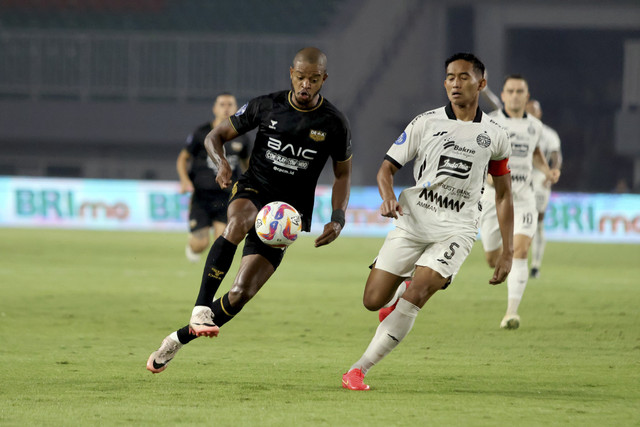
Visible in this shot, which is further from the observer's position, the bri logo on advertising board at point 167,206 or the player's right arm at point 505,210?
the bri logo on advertising board at point 167,206

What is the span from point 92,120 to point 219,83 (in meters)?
3.87

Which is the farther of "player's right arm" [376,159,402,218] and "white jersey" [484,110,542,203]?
"white jersey" [484,110,542,203]

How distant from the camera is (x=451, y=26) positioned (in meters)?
30.6

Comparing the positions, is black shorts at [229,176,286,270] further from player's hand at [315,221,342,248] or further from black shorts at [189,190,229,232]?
black shorts at [189,190,229,232]

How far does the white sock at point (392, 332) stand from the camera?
596cm

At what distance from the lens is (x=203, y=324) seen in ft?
19.1

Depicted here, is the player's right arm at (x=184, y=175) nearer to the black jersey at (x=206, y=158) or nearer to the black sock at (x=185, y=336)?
the black jersey at (x=206, y=158)

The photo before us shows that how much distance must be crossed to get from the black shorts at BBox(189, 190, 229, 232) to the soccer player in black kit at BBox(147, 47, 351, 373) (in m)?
6.82

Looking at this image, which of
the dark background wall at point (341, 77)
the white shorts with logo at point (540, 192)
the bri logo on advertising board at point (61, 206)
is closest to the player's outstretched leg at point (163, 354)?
the white shorts with logo at point (540, 192)

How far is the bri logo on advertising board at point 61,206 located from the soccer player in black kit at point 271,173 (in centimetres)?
1736

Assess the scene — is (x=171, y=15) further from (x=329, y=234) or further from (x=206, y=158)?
(x=329, y=234)

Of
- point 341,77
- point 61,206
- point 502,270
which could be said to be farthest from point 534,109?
point 341,77

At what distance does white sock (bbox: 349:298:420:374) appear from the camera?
19.6 feet

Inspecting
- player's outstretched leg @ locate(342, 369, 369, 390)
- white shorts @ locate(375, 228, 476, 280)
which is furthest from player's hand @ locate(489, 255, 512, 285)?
player's outstretched leg @ locate(342, 369, 369, 390)
